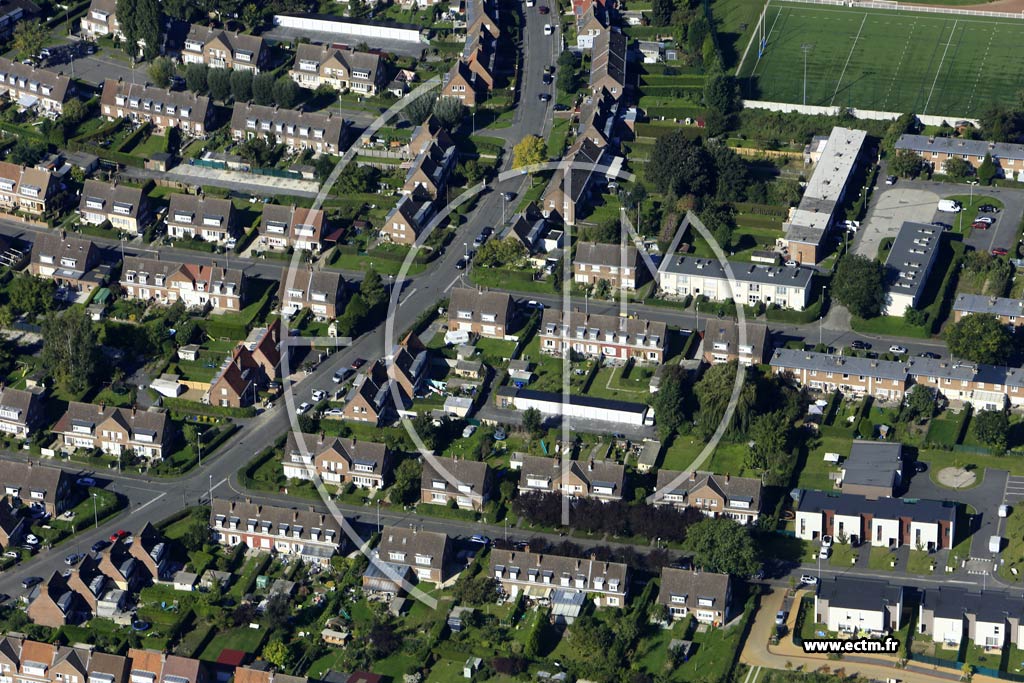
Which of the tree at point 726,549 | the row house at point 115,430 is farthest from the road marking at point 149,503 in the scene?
the tree at point 726,549

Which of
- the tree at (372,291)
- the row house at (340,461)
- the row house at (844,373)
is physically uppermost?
the row house at (844,373)

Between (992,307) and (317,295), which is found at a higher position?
(992,307)

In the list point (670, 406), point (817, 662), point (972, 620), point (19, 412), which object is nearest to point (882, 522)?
point (972, 620)

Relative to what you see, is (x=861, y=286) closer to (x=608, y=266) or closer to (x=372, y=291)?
(x=608, y=266)

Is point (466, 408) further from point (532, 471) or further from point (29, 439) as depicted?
point (29, 439)

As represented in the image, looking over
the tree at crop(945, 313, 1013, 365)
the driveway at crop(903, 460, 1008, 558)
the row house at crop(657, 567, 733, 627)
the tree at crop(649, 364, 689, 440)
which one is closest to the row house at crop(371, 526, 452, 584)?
the row house at crop(657, 567, 733, 627)

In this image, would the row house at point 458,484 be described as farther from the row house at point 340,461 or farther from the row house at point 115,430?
the row house at point 115,430
